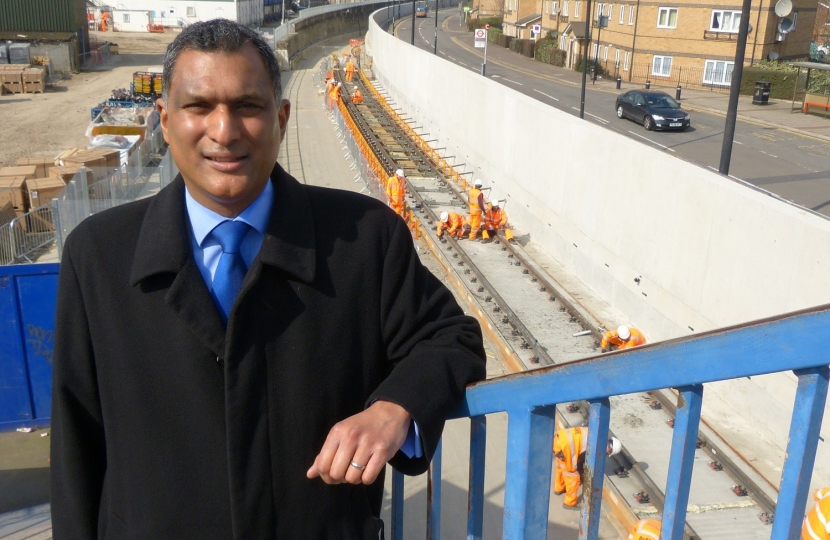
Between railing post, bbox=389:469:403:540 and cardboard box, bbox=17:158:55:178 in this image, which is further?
cardboard box, bbox=17:158:55:178

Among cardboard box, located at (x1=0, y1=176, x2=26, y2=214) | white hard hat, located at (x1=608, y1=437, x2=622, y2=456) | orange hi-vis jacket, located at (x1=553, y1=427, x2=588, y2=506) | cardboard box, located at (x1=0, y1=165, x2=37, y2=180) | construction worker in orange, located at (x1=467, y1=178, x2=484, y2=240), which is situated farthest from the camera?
cardboard box, located at (x1=0, y1=165, x2=37, y2=180)

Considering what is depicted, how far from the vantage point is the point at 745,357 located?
1373mm

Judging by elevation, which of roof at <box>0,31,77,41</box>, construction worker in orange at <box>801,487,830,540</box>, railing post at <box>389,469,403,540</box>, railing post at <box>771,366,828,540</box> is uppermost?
railing post at <box>771,366,828,540</box>

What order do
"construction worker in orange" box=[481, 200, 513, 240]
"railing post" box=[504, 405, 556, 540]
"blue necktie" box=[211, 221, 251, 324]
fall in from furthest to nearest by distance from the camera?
"construction worker in orange" box=[481, 200, 513, 240] < "blue necktie" box=[211, 221, 251, 324] < "railing post" box=[504, 405, 556, 540]

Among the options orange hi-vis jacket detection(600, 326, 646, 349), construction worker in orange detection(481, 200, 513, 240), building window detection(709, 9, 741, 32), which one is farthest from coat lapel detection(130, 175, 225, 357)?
building window detection(709, 9, 741, 32)

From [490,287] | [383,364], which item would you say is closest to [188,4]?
[490,287]

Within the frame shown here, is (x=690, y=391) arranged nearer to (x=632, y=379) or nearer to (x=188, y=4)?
(x=632, y=379)

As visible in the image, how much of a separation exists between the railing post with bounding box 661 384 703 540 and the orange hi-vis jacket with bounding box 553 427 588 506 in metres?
5.60

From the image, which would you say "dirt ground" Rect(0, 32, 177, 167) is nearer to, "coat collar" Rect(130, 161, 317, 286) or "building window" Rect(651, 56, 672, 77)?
"coat collar" Rect(130, 161, 317, 286)

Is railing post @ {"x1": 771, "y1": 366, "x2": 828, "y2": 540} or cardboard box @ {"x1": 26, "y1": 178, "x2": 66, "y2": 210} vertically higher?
railing post @ {"x1": 771, "y1": 366, "x2": 828, "y2": 540}

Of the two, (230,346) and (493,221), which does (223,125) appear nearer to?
(230,346)

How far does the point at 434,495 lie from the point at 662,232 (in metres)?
9.15

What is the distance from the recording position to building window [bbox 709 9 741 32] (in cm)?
3950

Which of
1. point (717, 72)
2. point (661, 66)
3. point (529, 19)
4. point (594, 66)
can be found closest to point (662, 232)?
point (717, 72)
